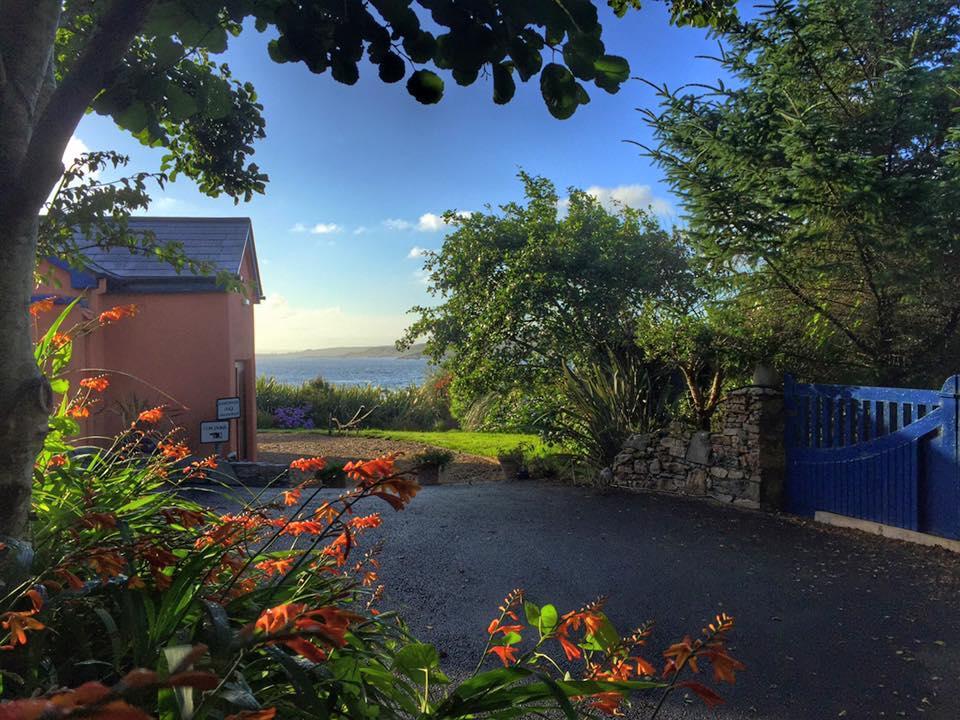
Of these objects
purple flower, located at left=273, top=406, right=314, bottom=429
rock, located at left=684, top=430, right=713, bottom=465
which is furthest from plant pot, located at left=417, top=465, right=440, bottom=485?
purple flower, located at left=273, top=406, right=314, bottom=429

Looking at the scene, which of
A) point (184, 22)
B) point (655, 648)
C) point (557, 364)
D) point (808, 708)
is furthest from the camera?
point (557, 364)

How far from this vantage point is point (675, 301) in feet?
35.7

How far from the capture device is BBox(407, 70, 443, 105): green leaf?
1.53m

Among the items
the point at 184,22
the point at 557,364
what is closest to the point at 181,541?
the point at 184,22

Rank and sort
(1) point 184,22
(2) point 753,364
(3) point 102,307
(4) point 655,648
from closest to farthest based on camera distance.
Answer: (1) point 184,22 → (4) point 655,648 → (2) point 753,364 → (3) point 102,307

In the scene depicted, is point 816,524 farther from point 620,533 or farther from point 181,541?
point 181,541

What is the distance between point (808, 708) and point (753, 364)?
544 cm

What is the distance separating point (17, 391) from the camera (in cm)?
171

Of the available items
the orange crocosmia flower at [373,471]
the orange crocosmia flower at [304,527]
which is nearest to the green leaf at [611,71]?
the orange crocosmia flower at [373,471]

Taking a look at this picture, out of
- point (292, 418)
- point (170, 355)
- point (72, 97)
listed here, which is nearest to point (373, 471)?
point (72, 97)

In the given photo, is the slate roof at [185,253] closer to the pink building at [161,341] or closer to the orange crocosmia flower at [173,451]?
the pink building at [161,341]

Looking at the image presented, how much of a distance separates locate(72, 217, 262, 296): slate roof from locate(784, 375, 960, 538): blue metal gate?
26.5 ft

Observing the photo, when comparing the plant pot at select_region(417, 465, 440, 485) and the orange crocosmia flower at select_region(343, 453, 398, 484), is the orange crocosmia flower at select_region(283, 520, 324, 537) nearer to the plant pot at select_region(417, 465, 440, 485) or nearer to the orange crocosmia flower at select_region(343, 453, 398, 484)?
A: the orange crocosmia flower at select_region(343, 453, 398, 484)

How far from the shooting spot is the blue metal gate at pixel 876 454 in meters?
5.65
